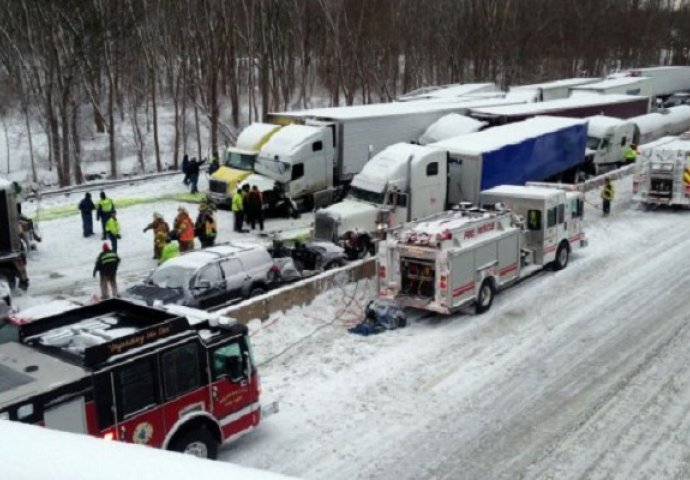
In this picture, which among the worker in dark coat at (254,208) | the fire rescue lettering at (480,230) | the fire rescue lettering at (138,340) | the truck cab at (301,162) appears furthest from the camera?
the truck cab at (301,162)

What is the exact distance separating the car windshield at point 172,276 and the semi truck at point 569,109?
779 inches

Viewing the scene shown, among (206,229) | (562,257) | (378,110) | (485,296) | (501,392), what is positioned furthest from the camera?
(378,110)

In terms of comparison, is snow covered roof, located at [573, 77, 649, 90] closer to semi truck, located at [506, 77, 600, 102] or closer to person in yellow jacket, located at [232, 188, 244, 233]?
semi truck, located at [506, 77, 600, 102]

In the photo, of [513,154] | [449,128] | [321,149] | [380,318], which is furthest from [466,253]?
[449,128]

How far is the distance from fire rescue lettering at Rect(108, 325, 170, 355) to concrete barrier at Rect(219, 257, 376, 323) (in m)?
5.66

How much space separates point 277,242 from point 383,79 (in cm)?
4214

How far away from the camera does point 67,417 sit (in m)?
9.32

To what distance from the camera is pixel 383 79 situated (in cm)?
6103

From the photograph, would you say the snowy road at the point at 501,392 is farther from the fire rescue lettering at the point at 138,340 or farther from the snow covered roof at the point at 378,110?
the snow covered roof at the point at 378,110

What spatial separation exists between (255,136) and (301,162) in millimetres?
2920

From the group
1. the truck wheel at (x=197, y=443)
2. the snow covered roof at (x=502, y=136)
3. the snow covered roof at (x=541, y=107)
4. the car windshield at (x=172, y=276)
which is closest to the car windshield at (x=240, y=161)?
the snow covered roof at (x=502, y=136)

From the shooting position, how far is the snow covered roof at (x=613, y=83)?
49344 mm

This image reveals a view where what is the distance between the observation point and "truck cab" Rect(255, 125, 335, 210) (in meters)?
27.6

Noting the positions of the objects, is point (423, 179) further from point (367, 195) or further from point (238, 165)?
point (238, 165)
